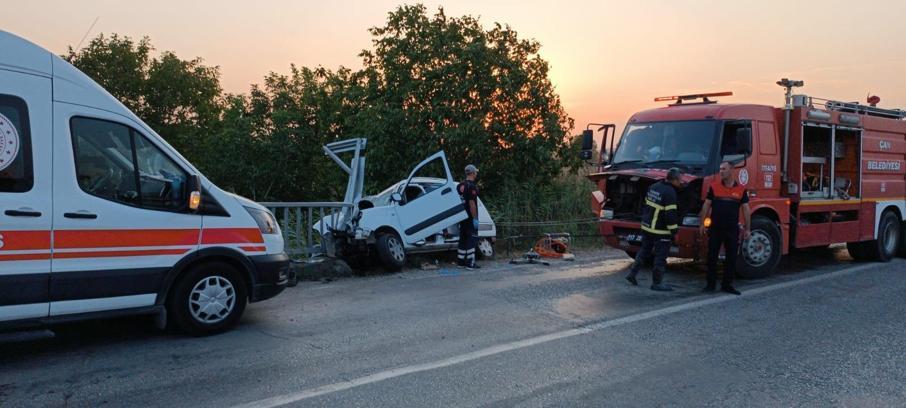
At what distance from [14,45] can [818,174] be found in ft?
36.4

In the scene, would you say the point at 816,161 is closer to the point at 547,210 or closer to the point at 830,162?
the point at 830,162

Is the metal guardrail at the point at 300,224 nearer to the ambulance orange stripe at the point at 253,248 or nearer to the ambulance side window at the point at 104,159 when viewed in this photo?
the ambulance orange stripe at the point at 253,248

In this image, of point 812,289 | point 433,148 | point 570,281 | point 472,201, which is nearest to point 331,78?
point 433,148

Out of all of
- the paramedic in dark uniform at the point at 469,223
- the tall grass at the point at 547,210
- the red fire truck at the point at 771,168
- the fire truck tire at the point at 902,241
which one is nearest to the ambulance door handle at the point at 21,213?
the paramedic in dark uniform at the point at 469,223

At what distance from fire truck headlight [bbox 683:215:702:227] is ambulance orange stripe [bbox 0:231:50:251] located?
7587mm

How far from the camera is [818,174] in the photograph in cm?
1061

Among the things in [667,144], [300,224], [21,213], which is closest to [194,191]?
[21,213]

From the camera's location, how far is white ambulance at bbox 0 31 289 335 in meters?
4.75

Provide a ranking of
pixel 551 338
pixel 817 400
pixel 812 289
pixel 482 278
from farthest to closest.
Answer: pixel 482 278 < pixel 812 289 < pixel 551 338 < pixel 817 400

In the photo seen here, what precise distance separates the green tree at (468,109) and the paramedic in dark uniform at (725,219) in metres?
8.42

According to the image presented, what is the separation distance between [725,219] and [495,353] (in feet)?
14.4

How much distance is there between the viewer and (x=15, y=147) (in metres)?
4.73

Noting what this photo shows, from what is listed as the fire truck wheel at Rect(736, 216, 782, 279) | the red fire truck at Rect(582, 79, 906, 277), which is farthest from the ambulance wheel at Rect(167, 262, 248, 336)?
the fire truck wheel at Rect(736, 216, 782, 279)

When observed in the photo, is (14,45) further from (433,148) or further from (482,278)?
(433,148)
